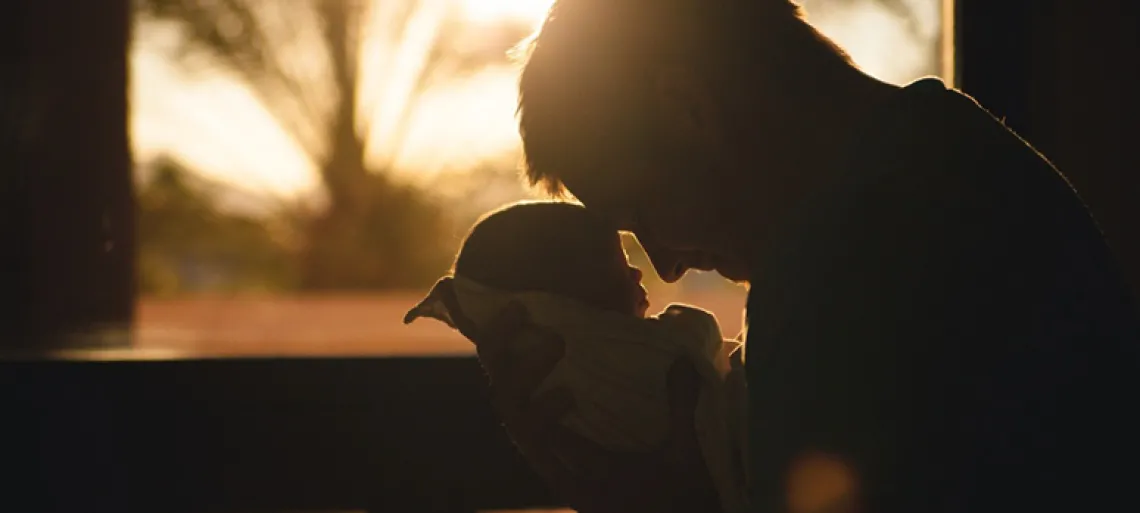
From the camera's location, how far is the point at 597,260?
1522 mm

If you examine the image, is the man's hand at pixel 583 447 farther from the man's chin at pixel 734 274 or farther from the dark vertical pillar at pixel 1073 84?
the dark vertical pillar at pixel 1073 84

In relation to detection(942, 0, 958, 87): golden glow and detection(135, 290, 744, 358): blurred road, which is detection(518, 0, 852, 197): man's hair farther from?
detection(135, 290, 744, 358): blurred road

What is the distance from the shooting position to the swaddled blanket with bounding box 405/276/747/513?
1379 mm

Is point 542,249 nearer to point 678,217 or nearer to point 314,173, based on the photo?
point 678,217

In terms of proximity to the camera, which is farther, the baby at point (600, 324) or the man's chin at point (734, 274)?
the baby at point (600, 324)

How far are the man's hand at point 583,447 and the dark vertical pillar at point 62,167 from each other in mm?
1231

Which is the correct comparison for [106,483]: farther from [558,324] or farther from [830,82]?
[830,82]

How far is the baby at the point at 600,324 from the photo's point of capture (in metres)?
1.39

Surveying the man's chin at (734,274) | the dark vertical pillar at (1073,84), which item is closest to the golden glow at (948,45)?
the dark vertical pillar at (1073,84)

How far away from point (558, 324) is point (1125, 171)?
1.28m

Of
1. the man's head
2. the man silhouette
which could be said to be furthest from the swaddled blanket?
the man silhouette

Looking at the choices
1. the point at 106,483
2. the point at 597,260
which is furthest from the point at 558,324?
the point at 106,483

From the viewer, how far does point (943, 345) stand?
2.64 feet

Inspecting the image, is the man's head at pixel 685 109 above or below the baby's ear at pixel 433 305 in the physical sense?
above
